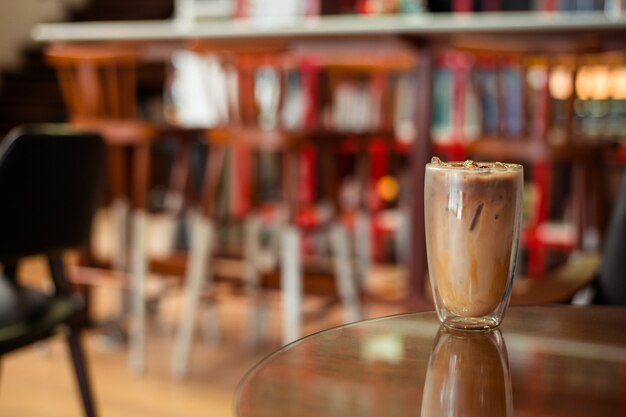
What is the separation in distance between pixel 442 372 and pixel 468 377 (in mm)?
22

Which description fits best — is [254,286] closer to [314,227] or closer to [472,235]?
[314,227]

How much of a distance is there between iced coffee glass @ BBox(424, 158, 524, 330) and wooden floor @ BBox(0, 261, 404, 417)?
1.62 meters

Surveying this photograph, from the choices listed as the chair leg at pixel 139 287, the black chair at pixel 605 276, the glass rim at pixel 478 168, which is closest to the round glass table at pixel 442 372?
the glass rim at pixel 478 168

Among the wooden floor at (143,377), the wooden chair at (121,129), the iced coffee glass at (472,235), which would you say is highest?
the iced coffee glass at (472,235)

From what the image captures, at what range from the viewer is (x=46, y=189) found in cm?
153

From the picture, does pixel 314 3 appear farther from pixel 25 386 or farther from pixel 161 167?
pixel 25 386

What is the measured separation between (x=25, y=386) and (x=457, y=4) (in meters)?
3.57

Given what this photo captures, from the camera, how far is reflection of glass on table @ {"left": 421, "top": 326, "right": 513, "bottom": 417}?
57 cm

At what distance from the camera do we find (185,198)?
2822mm

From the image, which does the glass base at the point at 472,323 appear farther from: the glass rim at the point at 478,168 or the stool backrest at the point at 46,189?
the stool backrest at the point at 46,189

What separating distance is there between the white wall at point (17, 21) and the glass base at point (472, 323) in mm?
6517

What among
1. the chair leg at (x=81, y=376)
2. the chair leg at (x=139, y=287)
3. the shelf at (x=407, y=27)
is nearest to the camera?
the chair leg at (x=81, y=376)

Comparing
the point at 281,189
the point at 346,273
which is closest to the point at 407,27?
the point at 281,189

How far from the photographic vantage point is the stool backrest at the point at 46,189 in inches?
57.2
